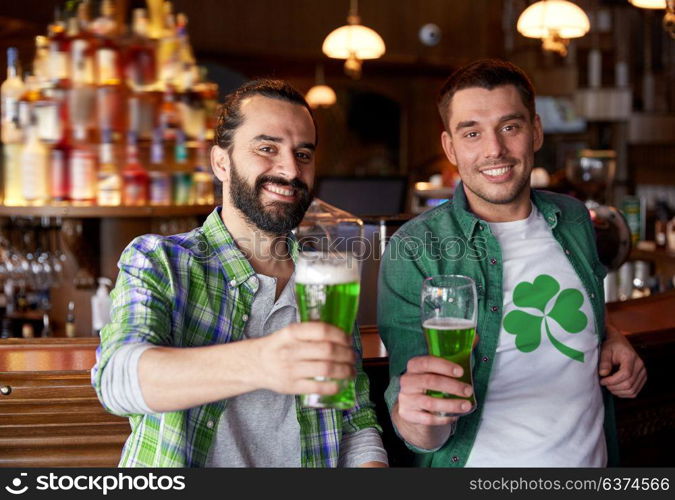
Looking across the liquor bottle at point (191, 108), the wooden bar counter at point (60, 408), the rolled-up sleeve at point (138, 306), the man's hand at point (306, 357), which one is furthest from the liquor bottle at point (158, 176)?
the man's hand at point (306, 357)

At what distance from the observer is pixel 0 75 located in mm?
6637

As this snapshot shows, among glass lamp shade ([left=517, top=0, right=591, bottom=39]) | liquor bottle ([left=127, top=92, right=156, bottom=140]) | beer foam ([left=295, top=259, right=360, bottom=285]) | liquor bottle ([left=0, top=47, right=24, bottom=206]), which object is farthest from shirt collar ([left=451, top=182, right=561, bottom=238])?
glass lamp shade ([left=517, top=0, right=591, bottom=39])

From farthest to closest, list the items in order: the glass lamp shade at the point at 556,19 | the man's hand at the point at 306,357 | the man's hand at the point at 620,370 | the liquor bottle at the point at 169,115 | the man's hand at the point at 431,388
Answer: the glass lamp shade at the point at 556,19, the liquor bottle at the point at 169,115, the man's hand at the point at 620,370, the man's hand at the point at 431,388, the man's hand at the point at 306,357

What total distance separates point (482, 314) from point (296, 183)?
0.49 meters

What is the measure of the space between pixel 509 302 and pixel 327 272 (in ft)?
2.21

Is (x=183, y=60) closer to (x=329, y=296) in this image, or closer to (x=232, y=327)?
→ (x=232, y=327)

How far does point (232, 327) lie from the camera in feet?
4.94

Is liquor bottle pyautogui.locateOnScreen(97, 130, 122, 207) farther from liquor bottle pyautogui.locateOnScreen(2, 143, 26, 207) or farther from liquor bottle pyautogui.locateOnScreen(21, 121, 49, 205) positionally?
liquor bottle pyautogui.locateOnScreen(2, 143, 26, 207)

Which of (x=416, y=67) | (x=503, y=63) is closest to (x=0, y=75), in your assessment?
(x=416, y=67)

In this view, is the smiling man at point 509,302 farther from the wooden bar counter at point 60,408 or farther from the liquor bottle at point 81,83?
Answer: the liquor bottle at point 81,83

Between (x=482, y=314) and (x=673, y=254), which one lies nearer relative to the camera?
(x=482, y=314)

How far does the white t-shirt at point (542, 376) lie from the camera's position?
1653 mm

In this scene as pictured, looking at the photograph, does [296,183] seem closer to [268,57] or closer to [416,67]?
[268,57]

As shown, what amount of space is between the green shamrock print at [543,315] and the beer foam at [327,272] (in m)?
0.63
